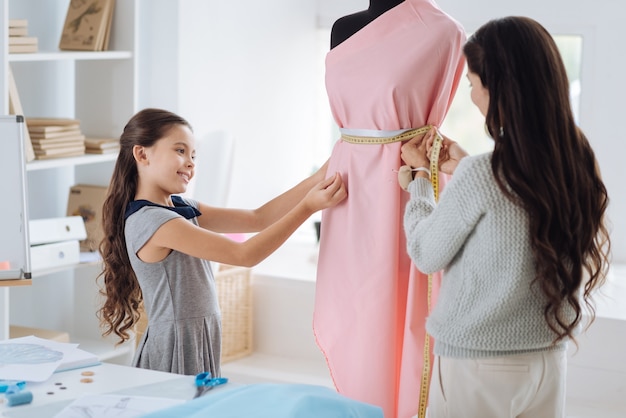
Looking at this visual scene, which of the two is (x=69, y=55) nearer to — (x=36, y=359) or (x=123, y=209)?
(x=123, y=209)

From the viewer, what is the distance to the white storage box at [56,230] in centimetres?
310

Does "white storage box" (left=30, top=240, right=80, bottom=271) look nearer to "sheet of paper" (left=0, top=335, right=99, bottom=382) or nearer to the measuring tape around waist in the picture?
"sheet of paper" (left=0, top=335, right=99, bottom=382)

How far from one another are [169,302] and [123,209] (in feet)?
0.80

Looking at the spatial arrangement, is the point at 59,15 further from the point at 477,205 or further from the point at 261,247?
the point at 477,205

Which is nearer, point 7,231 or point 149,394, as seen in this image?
point 149,394

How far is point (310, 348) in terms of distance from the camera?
12.3 ft

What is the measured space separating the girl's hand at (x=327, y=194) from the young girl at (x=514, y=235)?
321 mm

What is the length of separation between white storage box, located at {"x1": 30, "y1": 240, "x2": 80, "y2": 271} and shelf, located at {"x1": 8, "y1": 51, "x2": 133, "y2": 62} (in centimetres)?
59

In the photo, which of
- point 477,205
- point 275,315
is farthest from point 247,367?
point 477,205

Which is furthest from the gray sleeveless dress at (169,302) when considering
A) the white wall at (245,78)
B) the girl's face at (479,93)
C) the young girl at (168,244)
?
the white wall at (245,78)

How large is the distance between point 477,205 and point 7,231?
1163 millimetres

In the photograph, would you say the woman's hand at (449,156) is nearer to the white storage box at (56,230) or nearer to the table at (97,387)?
the table at (97,387)

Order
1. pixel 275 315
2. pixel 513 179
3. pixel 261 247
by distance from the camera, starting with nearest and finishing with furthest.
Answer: pixel 513 179, pixel 261 247, pixel 275 315

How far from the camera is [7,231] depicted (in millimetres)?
2279
